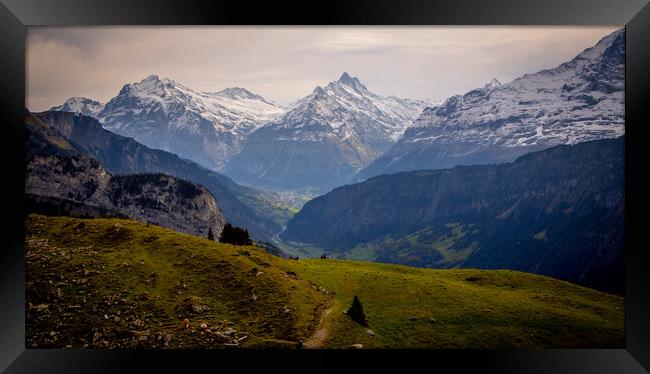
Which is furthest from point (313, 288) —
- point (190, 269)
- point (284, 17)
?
point (284, 17)

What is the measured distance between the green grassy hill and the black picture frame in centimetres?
142

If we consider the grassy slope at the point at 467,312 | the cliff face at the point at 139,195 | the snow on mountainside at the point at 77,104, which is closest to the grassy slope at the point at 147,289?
the grassy slope at the point at 467,312

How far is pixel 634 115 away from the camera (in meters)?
26.1

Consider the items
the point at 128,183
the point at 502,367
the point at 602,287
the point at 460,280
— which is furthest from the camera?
the point at 128,183

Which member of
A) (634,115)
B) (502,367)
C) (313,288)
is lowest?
(502,367)

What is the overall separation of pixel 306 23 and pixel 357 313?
1484 cm

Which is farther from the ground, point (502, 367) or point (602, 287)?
point (502, 367)

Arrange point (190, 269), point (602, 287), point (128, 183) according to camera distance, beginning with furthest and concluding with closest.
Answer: point (128, 183)
point (602, 287)
point (190, 269)

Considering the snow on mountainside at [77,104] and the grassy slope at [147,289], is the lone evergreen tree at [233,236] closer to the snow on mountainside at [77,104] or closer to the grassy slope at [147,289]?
the grassy slope at [147,289]

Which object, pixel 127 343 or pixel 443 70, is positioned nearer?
pixel 127 343

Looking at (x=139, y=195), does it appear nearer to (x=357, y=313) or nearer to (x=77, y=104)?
(x=77, y=104)

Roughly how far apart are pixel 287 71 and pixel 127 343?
913 inches

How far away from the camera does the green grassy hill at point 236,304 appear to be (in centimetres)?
2753

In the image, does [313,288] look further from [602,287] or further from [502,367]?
[602,287]
